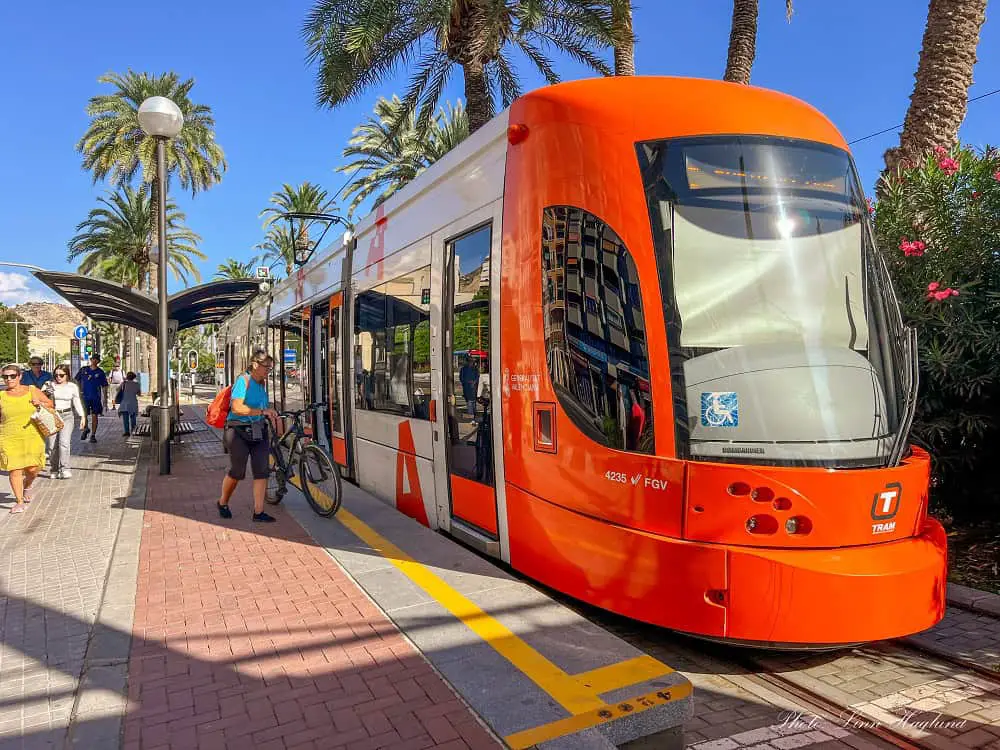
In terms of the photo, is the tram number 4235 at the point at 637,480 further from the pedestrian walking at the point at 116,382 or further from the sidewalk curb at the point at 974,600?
the pedestrian walking at the point at 116,382

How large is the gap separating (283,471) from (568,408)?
4712 mm

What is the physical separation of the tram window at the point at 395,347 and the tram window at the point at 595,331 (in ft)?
6.33

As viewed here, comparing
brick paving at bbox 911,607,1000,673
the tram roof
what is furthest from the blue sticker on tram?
brick paving at bbox 911,607,1000,673

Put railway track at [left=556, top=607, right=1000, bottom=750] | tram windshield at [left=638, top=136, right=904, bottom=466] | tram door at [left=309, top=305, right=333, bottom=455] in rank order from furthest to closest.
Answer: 1. tram door at [left=309, top=305, right=333, bottom=455]
2. tram windshield at [left=638, top=136, right=904, bottom=466]
3. railway track at [left=556, top=607, right=1000, bottom=750]

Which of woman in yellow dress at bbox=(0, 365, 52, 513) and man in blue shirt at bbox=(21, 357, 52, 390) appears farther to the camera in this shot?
man in blue shirt at bbox=(21, 357, 52, 390)

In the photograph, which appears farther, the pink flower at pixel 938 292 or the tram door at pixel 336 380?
the tram door at pixel 336 380

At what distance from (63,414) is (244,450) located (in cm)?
614

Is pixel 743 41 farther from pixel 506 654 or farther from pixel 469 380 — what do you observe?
pixel 506 654

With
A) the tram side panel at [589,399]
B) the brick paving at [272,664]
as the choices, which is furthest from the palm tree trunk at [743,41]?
the brick paving at [272,664]

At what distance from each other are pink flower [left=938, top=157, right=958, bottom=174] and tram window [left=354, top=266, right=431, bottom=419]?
4.70 meters

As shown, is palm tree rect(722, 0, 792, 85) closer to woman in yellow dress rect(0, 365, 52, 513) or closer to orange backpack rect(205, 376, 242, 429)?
orange backpack rect(205, 376, 242, 429)

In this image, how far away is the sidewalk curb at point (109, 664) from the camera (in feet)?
10.7

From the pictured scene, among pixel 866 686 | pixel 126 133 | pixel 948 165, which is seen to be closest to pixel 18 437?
pixel 866 686

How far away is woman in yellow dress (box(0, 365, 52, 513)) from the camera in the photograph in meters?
8.21
